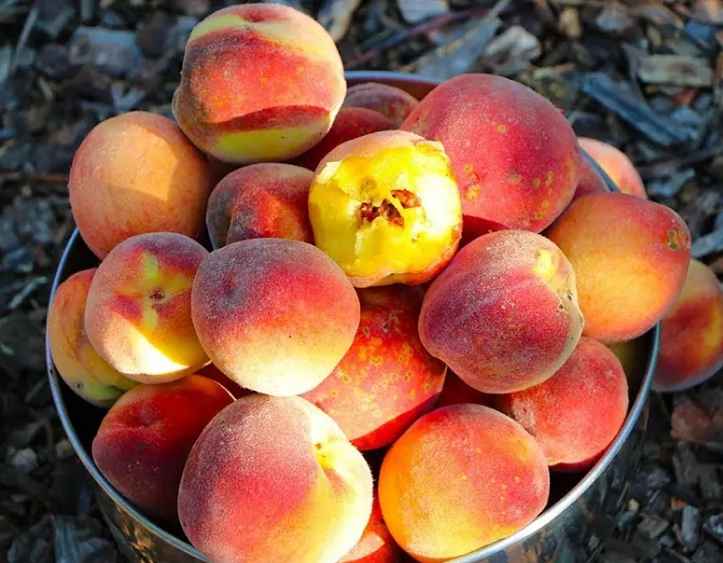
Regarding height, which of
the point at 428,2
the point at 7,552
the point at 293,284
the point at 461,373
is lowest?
the point at 7,552

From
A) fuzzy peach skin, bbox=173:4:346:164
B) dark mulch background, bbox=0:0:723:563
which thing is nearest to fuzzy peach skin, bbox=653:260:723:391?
dark mulch background, bbox=0:0:723:563

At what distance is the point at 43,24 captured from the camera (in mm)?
1879

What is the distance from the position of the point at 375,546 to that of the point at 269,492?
0.18 metres

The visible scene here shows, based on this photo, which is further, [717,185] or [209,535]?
[717,185]

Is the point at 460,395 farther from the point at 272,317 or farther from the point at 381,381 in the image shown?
the point at 272,317

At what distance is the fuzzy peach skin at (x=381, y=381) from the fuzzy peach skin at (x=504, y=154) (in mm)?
148

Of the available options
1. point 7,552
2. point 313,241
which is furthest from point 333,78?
point 7,552

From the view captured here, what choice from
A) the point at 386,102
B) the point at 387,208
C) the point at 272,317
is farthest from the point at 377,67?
the point at 272,317

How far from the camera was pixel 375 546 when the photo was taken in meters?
0.92

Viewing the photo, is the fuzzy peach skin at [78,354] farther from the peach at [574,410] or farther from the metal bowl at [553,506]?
the peach at [574,410]

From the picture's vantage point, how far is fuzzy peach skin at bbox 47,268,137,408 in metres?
0.99

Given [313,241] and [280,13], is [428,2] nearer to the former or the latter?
[280,13]

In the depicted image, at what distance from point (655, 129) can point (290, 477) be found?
1.15 meters

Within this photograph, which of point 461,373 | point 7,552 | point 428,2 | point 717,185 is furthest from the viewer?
point 428,2
